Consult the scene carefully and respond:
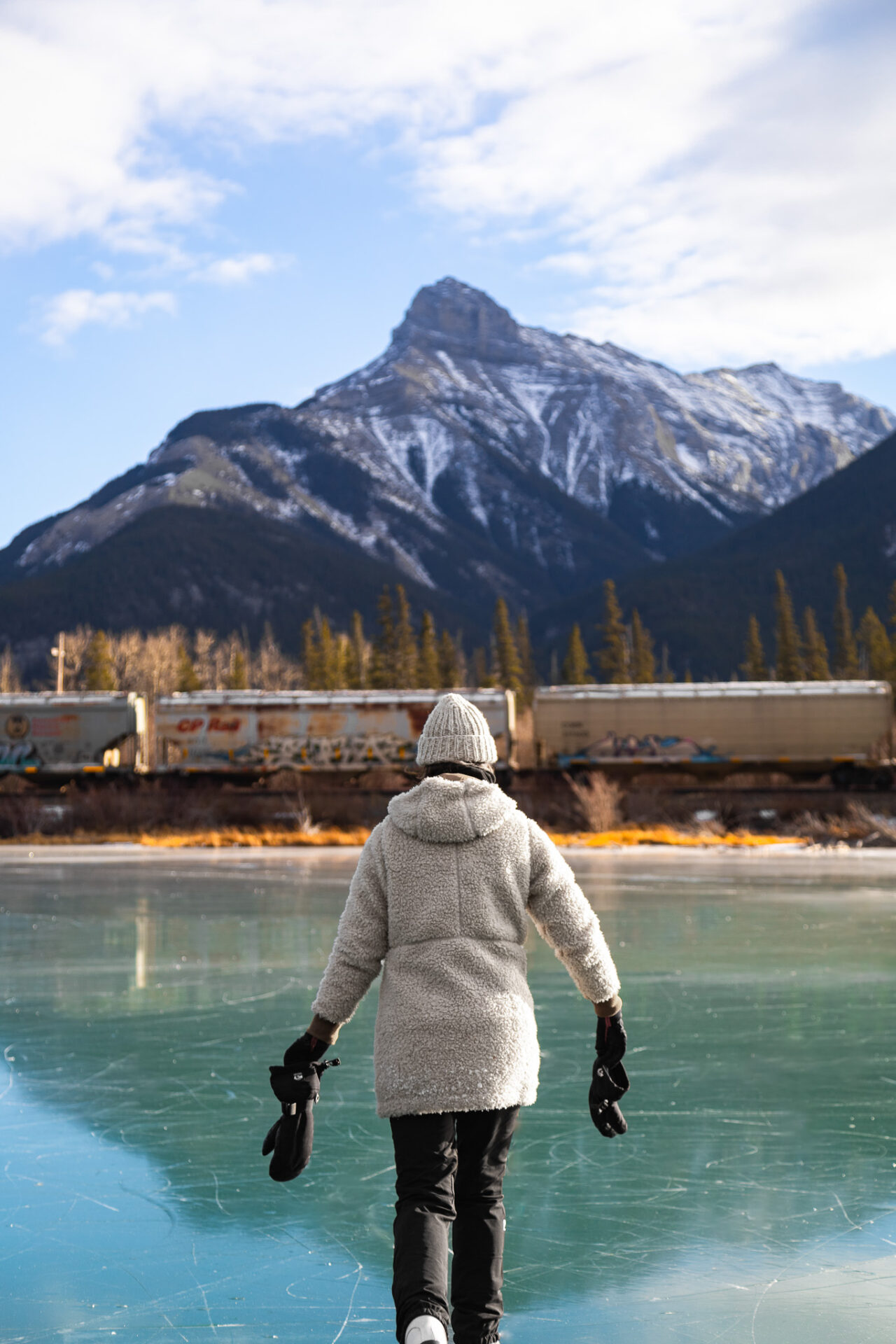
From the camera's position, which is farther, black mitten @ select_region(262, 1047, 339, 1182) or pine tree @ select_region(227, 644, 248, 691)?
pine tree @ select_region(227, 644, 248, 691)

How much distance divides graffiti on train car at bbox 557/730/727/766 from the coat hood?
35.9 m

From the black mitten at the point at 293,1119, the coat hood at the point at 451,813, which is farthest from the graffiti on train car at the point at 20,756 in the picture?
the coat hood at the point at 451,813

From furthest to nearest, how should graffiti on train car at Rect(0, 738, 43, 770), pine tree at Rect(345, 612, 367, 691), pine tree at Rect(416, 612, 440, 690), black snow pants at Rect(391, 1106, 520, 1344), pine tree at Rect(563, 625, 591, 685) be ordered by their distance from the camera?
pine tree at Rect(345, 612, 367, 691) → pine tree at Rect(563, 625, 591, 685) → pine tree at Rect(416, 612, 440, 690) → graffiti on train car at Rect(0, 738, 43, 770) → black snow pants at Rect(391, 1106, 520, 1344)

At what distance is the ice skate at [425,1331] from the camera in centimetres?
313

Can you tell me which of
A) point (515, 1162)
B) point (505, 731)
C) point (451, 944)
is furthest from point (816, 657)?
point (451, 944)

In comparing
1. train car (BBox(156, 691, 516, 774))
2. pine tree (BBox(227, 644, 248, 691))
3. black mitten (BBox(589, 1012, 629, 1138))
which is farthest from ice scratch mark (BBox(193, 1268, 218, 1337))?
pine tree (BBox(227, 644, 248, 691))

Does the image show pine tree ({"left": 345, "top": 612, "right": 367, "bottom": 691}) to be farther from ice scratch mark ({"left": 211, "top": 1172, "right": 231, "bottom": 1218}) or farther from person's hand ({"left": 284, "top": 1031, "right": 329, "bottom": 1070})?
person's hand ({"left": 284, "top": 1031, "right": 329, "bottom": 1070})

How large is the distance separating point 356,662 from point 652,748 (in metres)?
72.3

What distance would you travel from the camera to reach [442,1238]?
332 cm

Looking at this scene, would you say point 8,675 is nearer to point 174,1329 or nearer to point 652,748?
point 652,748

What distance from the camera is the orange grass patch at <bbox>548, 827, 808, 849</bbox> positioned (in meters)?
27.6

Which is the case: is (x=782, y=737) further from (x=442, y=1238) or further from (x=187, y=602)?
(x=187, y=602)

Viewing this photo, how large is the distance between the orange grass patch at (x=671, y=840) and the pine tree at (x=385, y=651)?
5954cm

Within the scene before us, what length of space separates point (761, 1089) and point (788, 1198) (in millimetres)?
1688
